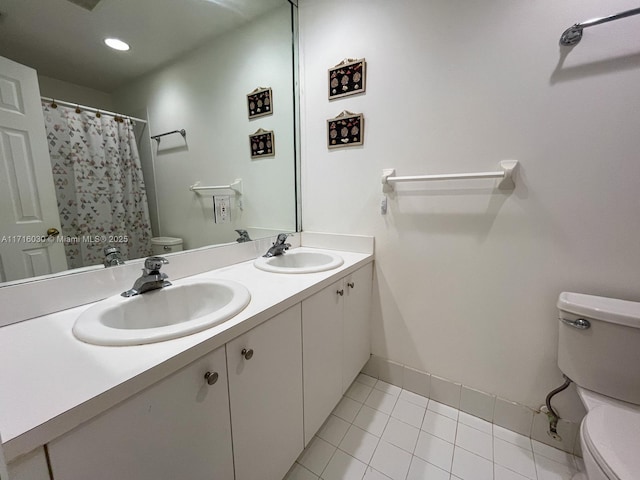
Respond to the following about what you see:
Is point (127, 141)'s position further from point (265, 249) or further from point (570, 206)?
point (570, 206)

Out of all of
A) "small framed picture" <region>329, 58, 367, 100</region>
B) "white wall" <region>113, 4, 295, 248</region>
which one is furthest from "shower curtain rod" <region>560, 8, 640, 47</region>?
"white wall" <region>113, 4, 295, 248</region>

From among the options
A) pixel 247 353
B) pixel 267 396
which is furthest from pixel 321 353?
pixel 247 353

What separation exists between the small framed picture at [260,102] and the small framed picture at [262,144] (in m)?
0.10

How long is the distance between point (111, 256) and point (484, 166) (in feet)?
5.19

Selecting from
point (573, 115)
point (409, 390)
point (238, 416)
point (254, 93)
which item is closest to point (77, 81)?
point (254, 93)

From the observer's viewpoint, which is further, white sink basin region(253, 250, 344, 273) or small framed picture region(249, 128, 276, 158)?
small framed picture region(249, 128, 276, 158)

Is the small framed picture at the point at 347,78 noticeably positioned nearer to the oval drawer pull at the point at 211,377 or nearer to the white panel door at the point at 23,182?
the white panel door at the point at 23,182

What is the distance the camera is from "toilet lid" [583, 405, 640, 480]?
0.69 m

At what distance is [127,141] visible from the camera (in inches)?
40.2

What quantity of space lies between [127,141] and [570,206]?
1.80 metres

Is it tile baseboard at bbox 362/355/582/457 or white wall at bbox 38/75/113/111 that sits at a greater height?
white wall at bbox 38/75/113/111

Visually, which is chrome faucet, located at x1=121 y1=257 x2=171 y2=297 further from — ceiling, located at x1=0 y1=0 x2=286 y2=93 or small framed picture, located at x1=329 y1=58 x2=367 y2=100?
small framed picture, located at x1=329 y1=58 x2=367 y2=100

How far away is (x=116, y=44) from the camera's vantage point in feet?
3.14

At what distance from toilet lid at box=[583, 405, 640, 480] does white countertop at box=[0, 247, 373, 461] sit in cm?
101
